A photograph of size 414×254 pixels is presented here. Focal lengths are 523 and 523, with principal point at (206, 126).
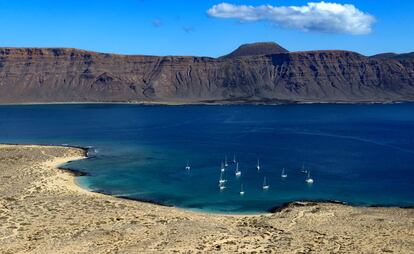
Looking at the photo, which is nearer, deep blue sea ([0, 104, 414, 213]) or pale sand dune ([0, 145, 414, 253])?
pale sand dune ([0, 145, 414, 253])

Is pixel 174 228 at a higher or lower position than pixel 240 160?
lower

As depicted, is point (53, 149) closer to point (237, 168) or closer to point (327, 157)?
point (237, 168)

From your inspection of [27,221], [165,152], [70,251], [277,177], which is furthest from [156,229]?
[165,152]

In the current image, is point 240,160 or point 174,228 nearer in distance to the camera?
point 174,228

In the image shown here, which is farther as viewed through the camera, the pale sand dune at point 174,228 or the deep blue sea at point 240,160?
the deep blue sea at point 240,160
